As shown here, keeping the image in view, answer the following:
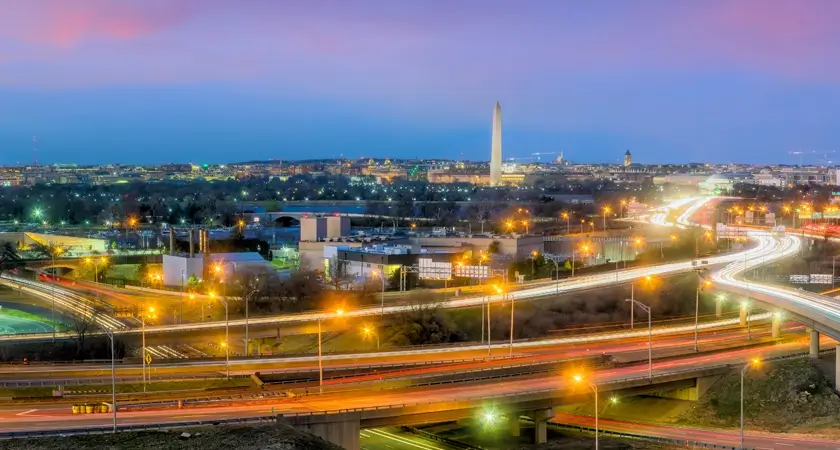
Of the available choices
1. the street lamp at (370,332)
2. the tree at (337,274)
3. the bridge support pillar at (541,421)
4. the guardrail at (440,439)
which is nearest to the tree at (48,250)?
the tree at (337,274)

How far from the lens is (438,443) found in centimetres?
2870

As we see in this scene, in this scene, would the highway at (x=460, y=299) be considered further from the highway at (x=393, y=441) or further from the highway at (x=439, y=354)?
the highway at (x=393, y=441)

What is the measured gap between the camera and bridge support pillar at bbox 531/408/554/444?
2853 centimetres

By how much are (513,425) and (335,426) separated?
7097 mm

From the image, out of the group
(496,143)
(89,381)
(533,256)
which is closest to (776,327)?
(89,381)

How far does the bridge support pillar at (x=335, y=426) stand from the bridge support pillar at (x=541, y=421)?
6.30 meters

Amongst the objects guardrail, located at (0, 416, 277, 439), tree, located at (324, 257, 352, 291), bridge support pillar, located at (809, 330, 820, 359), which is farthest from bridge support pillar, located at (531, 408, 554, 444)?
tree, located at (324, 257, 352, 291)

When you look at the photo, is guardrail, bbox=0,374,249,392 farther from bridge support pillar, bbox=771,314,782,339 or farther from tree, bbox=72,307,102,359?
bridge support pillar, bbox=771,314,782,339

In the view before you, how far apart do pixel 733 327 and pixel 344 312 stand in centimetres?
1772

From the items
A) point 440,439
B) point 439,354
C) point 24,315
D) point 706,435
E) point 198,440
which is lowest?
point 440,439

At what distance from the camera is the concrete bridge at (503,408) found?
24.5m

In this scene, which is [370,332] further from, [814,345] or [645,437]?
[814,345]

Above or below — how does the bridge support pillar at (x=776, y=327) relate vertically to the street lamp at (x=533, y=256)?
below

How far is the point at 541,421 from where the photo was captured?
93.8 feet
